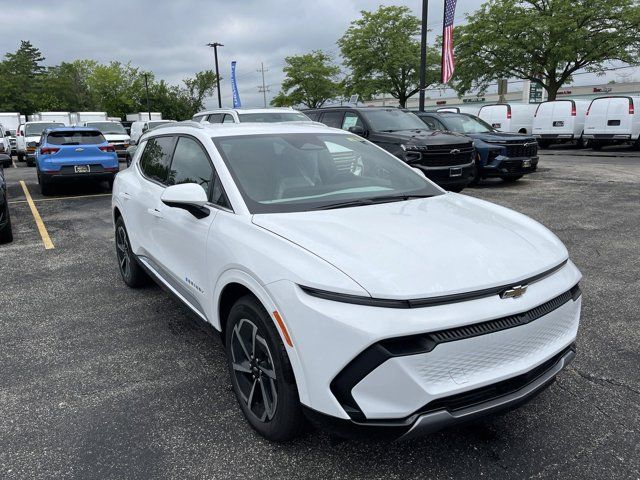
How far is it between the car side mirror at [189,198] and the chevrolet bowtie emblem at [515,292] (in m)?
1.73

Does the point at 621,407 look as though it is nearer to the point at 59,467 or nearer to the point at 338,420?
the point at 338,420

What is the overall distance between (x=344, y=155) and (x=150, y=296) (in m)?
2.56

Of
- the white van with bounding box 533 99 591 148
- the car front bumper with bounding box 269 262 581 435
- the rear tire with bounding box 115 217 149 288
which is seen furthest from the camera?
the white van with bounding box 533 99 591 148

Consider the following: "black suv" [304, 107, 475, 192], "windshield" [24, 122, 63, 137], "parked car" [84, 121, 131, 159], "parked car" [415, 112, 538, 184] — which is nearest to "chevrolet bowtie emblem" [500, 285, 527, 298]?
"black suv" [304, 107, 475, 192]

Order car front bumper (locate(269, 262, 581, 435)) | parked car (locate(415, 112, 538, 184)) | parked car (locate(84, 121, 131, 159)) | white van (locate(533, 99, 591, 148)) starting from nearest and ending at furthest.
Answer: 1. car front bumper (locate(269, 262, 581, 435))
2. parked car (locate(415, 112, 538, 184))
3. parked car (locate(84, 121, 131, 159))
4. white van (locate(533, 99, 591, 148))

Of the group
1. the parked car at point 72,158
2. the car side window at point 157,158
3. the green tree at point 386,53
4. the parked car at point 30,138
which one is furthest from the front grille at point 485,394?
the green tree at point 386,53

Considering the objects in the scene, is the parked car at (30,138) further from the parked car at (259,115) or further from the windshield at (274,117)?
the windshield at (274,117)

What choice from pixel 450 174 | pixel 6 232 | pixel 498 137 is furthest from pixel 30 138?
pixel 498 137

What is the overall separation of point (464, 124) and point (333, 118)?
355cm

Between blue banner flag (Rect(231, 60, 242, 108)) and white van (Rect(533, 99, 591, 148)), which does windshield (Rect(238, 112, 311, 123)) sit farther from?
blue banner flag (Rect(231, 60, 242, 108))

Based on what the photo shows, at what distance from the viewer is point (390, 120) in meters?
11.0

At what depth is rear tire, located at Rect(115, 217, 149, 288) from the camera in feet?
16.2

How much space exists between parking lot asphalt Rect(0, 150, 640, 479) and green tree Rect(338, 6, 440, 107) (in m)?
32.3

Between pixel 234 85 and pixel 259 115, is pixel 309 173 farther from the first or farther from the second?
pixel 234 85
